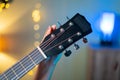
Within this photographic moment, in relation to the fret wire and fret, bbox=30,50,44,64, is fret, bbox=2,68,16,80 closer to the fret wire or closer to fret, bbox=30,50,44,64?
the fret wire

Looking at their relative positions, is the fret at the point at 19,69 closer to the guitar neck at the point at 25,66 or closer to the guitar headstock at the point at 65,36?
the guitar neck at the point at 25,66

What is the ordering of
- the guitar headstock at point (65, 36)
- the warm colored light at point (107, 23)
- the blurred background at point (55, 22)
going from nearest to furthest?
the guitar headstock at point (65, 36) → the warm colored light at point (107, 23) → the blurred background at point (55, 22)

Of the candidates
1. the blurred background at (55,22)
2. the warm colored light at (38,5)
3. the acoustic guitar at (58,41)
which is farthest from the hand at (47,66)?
the warm colored light at (38,5)

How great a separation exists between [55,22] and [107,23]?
0.48m

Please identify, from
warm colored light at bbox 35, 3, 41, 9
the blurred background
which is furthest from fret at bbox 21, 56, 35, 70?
warm colored light at bbox 35, 3, 41, 9

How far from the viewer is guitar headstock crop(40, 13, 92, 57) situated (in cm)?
98

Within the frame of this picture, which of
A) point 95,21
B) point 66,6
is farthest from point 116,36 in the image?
point 66,6

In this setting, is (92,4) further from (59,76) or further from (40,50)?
(40,50)

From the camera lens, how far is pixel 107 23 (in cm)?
219

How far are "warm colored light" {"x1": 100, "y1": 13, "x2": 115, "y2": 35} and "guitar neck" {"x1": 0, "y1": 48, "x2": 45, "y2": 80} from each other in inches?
50.3

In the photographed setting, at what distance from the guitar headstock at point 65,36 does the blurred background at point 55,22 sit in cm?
121

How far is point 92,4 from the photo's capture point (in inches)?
91.0

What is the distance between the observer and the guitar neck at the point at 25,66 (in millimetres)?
1013

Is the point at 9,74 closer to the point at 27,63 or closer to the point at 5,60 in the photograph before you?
the point at 27,63
